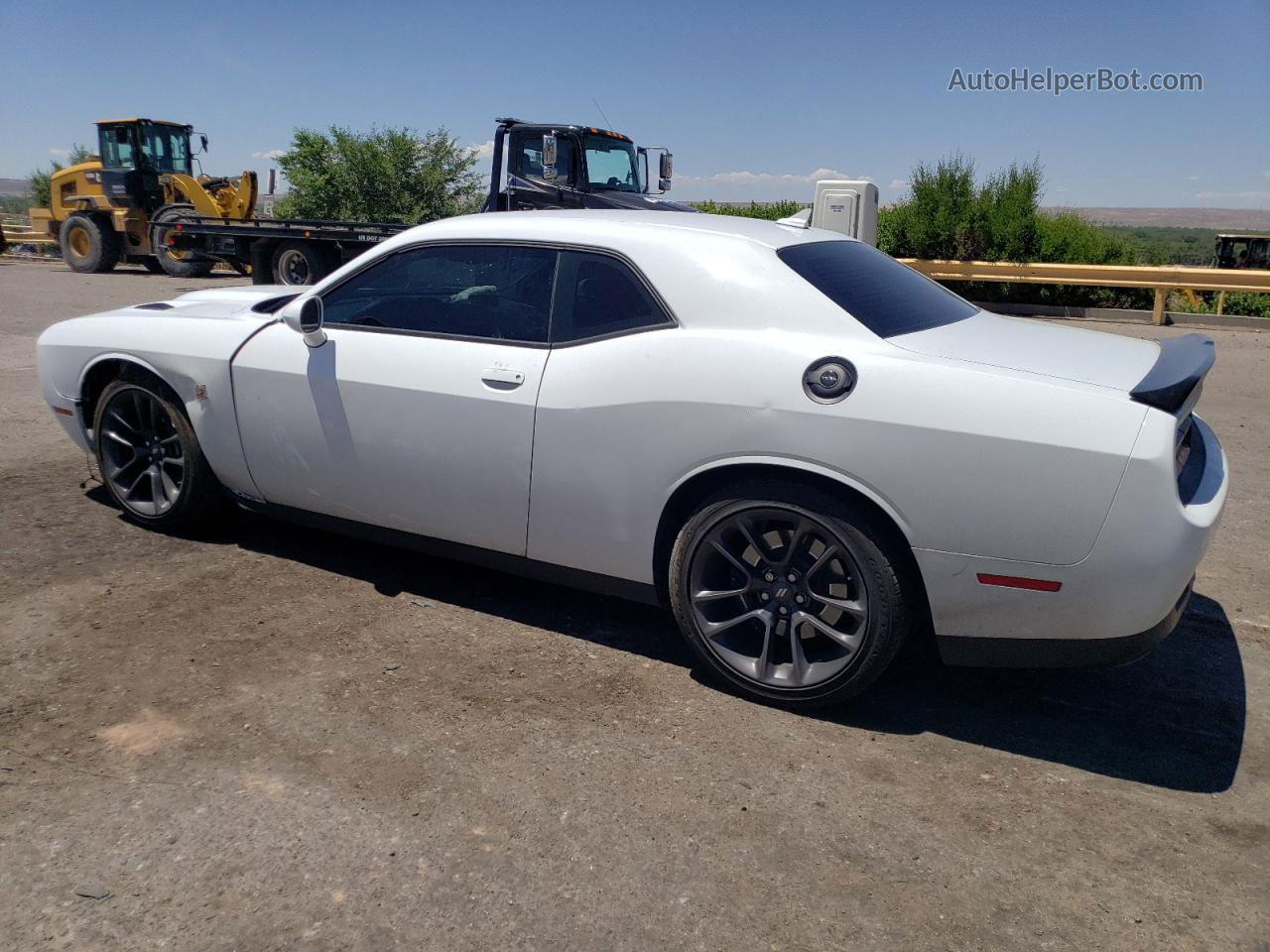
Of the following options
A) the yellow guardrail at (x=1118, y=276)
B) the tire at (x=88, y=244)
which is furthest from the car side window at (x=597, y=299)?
the tire at (x=88, y=244)

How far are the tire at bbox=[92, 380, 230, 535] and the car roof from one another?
1.44 meters

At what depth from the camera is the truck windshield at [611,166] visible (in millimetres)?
13438

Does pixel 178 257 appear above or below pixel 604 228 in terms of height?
above

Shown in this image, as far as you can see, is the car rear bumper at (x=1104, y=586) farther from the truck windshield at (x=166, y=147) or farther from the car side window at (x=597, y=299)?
the truck windshield at (x=166, y=147)

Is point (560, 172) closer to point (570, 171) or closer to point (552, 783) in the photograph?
point (570, 171)

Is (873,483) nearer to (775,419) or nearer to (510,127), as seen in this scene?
(775,419)

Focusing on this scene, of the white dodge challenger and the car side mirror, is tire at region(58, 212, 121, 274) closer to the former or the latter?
the white dodge challenger

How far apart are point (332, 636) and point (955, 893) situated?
243 cm

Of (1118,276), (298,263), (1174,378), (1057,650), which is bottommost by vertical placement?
(1057,650)

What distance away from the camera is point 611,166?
45.3 ft

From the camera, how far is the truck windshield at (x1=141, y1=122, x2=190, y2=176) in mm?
21719

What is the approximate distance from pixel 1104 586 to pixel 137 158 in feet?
76.7

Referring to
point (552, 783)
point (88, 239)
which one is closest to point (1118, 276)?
point (552, 783)

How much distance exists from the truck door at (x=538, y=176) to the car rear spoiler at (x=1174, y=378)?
10424mm
